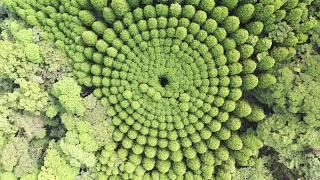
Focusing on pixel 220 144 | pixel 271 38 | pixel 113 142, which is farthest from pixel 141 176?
pixel 271 38

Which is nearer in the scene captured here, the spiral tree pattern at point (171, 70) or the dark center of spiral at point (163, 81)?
the spiral tree pattern at point (171, 70)

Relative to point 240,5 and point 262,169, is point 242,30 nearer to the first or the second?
point 240,5

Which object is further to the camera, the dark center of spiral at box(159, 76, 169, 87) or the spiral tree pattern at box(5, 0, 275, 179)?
the dark center of spiral at box(159, 76, 169, 87)

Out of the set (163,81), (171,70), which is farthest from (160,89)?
(171,70)

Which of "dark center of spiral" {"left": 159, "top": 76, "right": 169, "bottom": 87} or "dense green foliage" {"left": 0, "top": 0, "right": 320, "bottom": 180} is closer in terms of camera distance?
"dense green foliage" {"left": 0, "top": 0, "right": 320, "bottom": 180}
